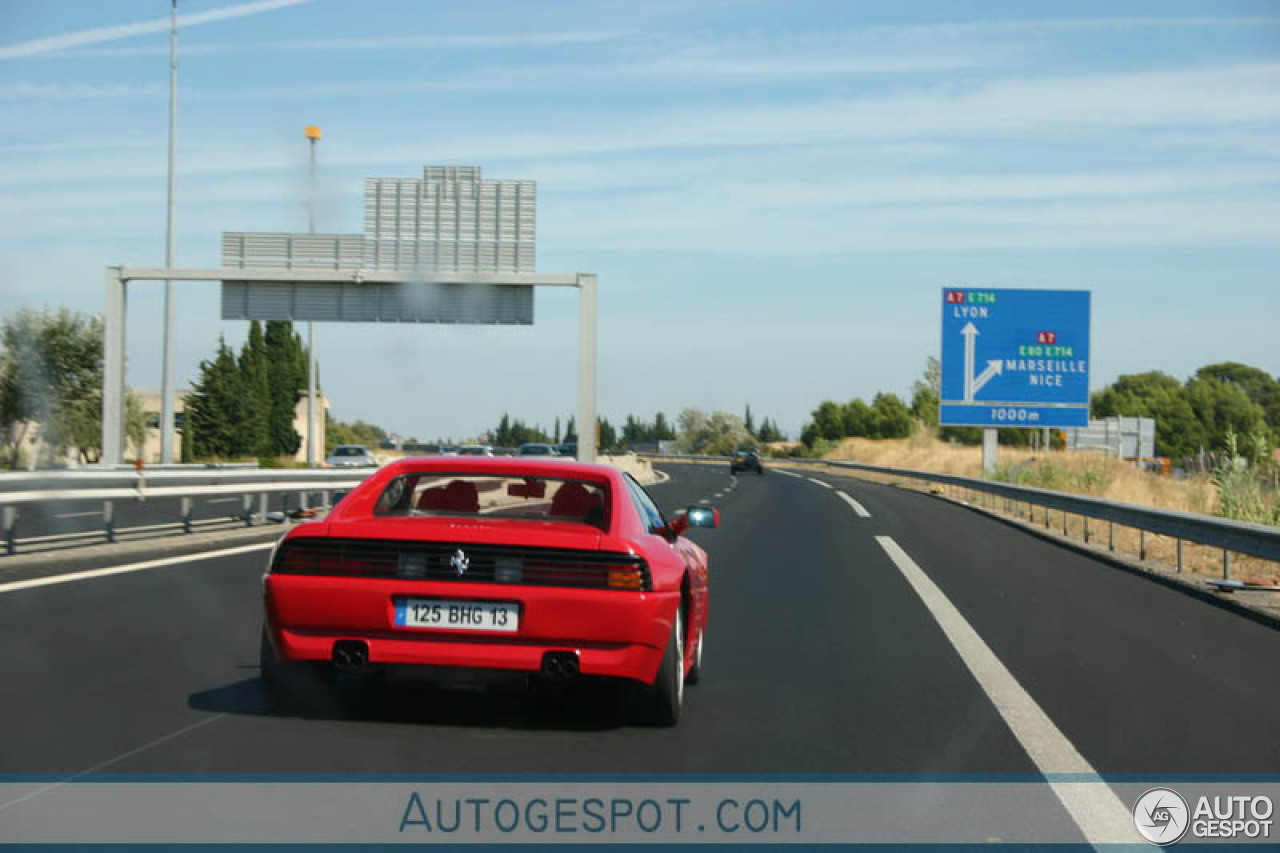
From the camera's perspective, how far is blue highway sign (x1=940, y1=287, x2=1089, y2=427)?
1528 inches

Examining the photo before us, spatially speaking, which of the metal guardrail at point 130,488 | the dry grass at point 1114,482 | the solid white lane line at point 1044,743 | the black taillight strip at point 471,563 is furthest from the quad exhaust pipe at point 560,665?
the dry grass at point 1114,482

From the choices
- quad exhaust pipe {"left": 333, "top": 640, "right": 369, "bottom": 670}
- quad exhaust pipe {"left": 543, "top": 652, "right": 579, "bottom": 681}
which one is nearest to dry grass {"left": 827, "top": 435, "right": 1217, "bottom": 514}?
quad exhaust pipe {"left": 543, "top": 652, "right": 579, "bottom": 681}

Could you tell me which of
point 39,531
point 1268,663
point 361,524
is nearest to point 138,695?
point 361,524

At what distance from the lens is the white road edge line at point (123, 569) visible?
13.4 metres

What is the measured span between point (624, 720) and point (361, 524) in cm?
168

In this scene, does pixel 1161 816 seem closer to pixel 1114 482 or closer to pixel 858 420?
pixel 1114 482

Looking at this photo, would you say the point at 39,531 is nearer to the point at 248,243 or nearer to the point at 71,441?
the point at 248,243

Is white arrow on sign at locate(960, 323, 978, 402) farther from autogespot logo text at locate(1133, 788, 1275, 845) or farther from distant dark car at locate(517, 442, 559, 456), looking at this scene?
autogespot logo text at locate(1133, 788, 1275, 845)

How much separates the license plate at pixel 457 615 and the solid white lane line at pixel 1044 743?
2435 mm

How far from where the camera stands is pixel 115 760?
6.03 m

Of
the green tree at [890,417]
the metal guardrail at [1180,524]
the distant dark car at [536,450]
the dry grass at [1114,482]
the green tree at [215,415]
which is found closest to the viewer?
the metal guardrail at [1180,524]

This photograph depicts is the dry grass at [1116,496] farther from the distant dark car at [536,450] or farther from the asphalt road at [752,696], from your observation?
the distant dark car at [536,450]

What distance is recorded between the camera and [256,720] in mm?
7059

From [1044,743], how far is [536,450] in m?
53.3
